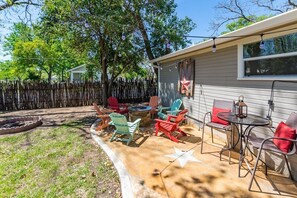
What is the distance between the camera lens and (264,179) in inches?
122

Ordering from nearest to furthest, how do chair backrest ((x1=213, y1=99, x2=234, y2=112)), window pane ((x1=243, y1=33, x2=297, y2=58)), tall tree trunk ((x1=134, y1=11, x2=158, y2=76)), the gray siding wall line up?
1. window pane ((x1=243, y1=33, x2=297, y2=58))
2. the gray siding wall
3. chair backrest ((x1=213, y1=99, x2=234, y2=112))
4. tall tree trunk ((x1=134, y1=11, x2=158, y2=76))

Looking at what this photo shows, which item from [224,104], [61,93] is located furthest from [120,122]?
[61,93]

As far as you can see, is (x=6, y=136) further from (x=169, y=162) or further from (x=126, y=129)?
(x=169, y=162)

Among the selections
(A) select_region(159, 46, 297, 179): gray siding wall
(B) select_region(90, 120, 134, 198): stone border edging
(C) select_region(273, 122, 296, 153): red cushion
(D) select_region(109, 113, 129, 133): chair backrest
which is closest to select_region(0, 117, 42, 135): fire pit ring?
(B) select_region(90, 120, 134, 198): stone border edging

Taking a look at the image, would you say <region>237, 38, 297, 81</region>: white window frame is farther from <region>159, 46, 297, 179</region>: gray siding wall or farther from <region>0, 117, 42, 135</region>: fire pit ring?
<region>0, 117, 42, 135</region>: fire pit ring

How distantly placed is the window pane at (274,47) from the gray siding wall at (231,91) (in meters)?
0.37

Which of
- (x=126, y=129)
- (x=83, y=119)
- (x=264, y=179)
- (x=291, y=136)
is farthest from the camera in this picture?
(x=83, y=119)

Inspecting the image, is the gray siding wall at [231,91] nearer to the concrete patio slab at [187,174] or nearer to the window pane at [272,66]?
the window pane at [272,66]

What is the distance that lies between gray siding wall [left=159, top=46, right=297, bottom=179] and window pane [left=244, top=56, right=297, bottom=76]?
0.71ft

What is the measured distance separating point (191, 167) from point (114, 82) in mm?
8956

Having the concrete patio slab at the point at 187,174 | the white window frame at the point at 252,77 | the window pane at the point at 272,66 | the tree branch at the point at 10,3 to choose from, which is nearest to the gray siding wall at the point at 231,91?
the white window frame at the point at 252,77

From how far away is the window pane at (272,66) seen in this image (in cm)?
324

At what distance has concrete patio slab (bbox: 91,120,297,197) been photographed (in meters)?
2.74

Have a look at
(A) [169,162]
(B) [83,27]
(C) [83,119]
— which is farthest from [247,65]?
(B) [83,27]
